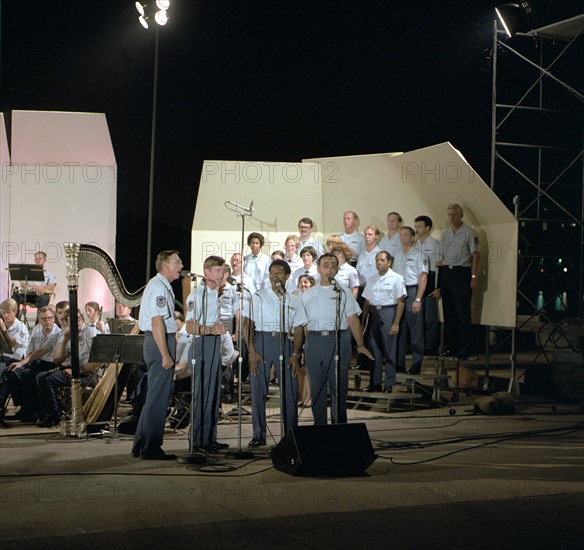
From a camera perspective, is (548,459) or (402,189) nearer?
(548,459)

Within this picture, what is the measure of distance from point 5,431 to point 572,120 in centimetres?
939

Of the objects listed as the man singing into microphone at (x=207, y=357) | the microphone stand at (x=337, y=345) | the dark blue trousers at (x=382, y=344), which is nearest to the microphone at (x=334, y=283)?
the microphone stand at (x=337, y=345)

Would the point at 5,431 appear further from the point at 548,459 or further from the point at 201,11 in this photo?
the point at 201,11

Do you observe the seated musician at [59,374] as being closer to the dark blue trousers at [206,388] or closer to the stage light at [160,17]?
the dark blue trousers at [206,388]

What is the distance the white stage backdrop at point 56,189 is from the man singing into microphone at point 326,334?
396 inches

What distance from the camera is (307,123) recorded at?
26797mm

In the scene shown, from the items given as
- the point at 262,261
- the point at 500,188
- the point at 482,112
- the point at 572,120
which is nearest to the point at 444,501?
the point at 262,261

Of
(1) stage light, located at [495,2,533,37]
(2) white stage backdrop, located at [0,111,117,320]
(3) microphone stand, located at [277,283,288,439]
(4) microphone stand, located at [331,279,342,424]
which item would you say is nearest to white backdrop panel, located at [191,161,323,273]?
(1) stage light, located at [495,2,533,37]

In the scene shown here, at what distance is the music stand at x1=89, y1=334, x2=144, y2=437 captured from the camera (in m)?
9.19

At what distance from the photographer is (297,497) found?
6.32 metres

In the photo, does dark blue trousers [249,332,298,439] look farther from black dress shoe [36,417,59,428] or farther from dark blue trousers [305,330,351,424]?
black dress shoe [36,417,59,428]

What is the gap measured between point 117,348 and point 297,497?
3.55 meters

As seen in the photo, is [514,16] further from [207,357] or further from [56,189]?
[56,189]

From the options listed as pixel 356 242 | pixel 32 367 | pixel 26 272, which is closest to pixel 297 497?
pixel 32 367
